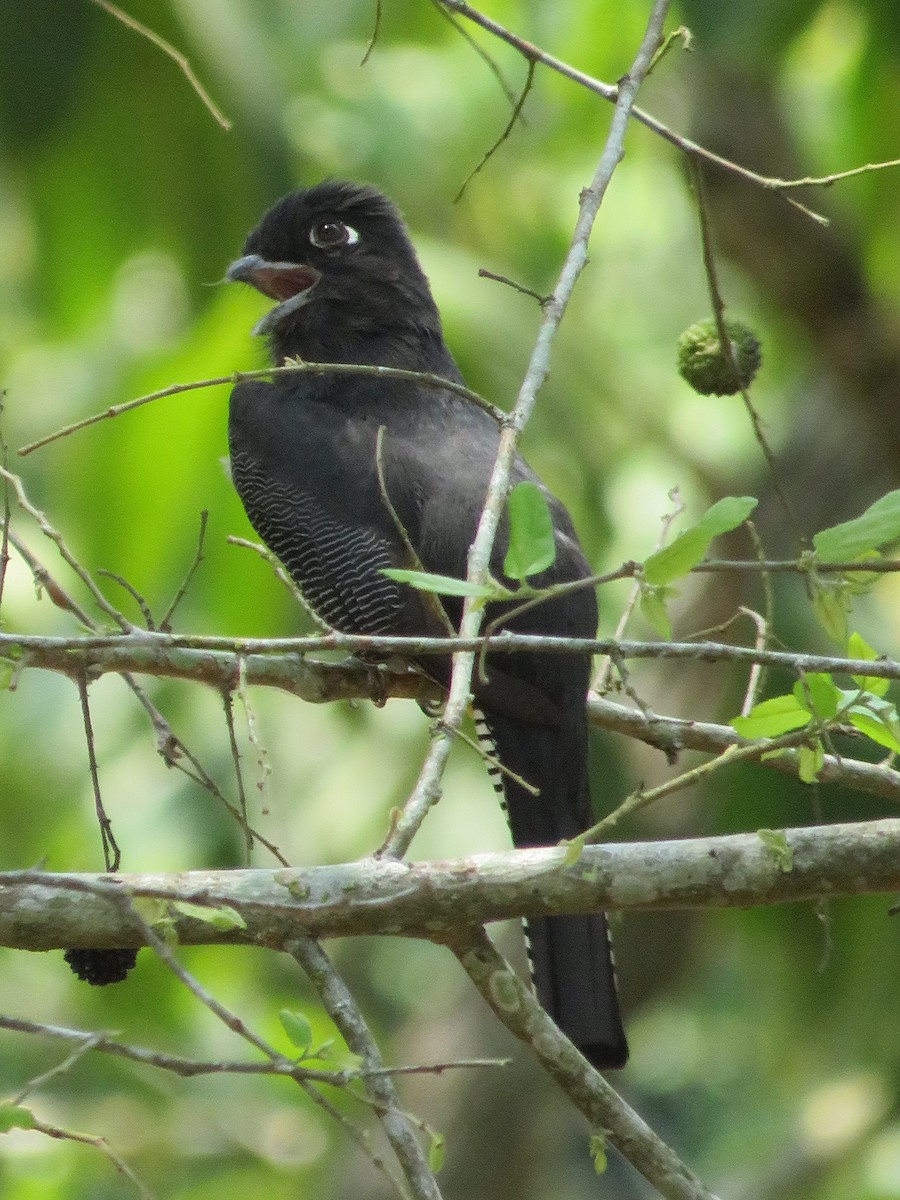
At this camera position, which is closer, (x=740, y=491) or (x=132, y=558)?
(x=132, y=558)

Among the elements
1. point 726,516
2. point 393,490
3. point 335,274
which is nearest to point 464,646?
point 726,516

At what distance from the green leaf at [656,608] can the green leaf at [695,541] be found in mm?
17

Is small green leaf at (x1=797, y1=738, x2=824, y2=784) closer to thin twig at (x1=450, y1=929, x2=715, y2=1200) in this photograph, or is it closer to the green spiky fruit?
thin twig at (x1=450, y1=929, x2=715, y2=1200)

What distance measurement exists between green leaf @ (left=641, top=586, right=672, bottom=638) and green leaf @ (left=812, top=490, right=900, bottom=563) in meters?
0.22

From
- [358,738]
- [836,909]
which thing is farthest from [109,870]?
[358,738]

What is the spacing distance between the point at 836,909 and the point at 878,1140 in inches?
53.7

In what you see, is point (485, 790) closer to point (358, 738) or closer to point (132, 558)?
point (358, 738)

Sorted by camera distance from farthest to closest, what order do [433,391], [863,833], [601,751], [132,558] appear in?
1. [601,751]
2. [132,558]
3. [433,391]
4. [863,833]

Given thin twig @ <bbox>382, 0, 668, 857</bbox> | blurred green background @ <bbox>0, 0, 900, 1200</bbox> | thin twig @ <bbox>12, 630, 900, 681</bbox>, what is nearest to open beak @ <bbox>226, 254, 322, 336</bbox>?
blurred green background @ <bbox>0, 0, 900, 1200</bbox>

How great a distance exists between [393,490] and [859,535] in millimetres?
2511

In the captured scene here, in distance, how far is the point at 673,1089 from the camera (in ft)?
37.5

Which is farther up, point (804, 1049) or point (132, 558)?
point (132, 558)

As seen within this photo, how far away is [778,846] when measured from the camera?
2752 millimetres

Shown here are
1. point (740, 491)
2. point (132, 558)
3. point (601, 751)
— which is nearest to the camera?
point (132, 558)
